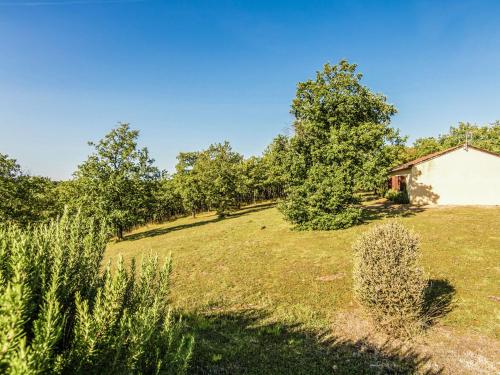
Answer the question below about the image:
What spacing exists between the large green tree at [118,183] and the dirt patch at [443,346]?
28.0 meters

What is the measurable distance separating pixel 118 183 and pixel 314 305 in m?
28.5

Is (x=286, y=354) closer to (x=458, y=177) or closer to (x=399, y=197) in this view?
(x=458, y=177)

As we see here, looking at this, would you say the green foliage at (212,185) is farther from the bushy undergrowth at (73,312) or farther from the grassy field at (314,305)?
the bushy undergrowth at (73,312)

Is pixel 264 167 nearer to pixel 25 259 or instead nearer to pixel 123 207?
pixel 123 207

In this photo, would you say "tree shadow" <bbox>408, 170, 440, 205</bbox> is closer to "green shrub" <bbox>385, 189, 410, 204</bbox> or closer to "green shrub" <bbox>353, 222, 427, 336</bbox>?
"green shrub" <bbox>385, 189, 410, 204</bbox>

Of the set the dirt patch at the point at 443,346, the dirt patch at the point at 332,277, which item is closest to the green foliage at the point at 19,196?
the dirt patch at the point at 332,277

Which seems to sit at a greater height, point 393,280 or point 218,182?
point 218,182

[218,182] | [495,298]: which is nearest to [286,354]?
[495,298]

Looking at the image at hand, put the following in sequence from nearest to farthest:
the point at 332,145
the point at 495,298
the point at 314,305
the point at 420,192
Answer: the point at 495,298 < the point at 314,305 < the point at 332,145 < the point at 420,192

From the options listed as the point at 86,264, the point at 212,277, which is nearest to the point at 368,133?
the point at 212,277

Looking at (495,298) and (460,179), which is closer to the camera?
(495,298)

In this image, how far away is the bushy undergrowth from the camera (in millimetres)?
2006

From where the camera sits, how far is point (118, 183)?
32438mm

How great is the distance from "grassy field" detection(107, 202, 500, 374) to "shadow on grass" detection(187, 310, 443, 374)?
0.03m
